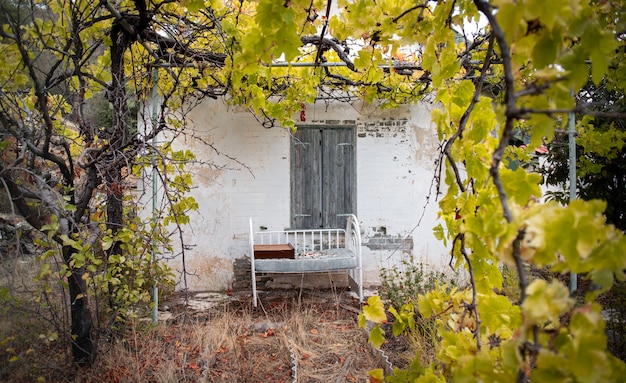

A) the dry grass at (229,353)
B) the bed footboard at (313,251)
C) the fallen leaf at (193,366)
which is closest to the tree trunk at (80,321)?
the dry grass at (229,353)

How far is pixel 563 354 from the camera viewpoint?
0.75 metres

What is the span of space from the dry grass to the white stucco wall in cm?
118

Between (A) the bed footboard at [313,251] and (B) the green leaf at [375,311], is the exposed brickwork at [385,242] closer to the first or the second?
(A) the bed footboard at [313,251]

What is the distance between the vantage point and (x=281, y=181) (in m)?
5.95

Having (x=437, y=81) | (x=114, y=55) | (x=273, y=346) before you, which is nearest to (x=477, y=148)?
(x=437, y=81)

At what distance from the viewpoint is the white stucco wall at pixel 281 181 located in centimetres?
A: 588

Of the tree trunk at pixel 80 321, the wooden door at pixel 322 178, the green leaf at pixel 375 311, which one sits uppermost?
the wooden door at pixel 322 178

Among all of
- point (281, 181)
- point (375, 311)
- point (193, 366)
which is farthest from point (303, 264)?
point (375, 311)

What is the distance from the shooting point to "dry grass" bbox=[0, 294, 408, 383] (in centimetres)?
308

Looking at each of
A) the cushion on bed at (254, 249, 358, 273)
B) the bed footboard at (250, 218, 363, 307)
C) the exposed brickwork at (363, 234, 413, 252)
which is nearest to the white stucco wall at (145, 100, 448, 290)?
the exposed brickwork at (363, 234, 413, 252)

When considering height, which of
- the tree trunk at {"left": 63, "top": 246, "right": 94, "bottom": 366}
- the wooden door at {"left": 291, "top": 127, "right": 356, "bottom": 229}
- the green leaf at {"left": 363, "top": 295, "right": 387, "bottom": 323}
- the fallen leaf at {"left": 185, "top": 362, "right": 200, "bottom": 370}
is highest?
the wooden door at {"left": 291, "top": 127, "right": 356, "bottom": 229}

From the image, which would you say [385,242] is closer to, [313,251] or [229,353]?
[313,251]

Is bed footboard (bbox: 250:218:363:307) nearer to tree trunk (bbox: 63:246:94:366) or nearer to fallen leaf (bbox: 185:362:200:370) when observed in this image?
fallen leaf (bbox: 185:362:200:370)

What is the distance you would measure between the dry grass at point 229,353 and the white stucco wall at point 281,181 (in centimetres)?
118
